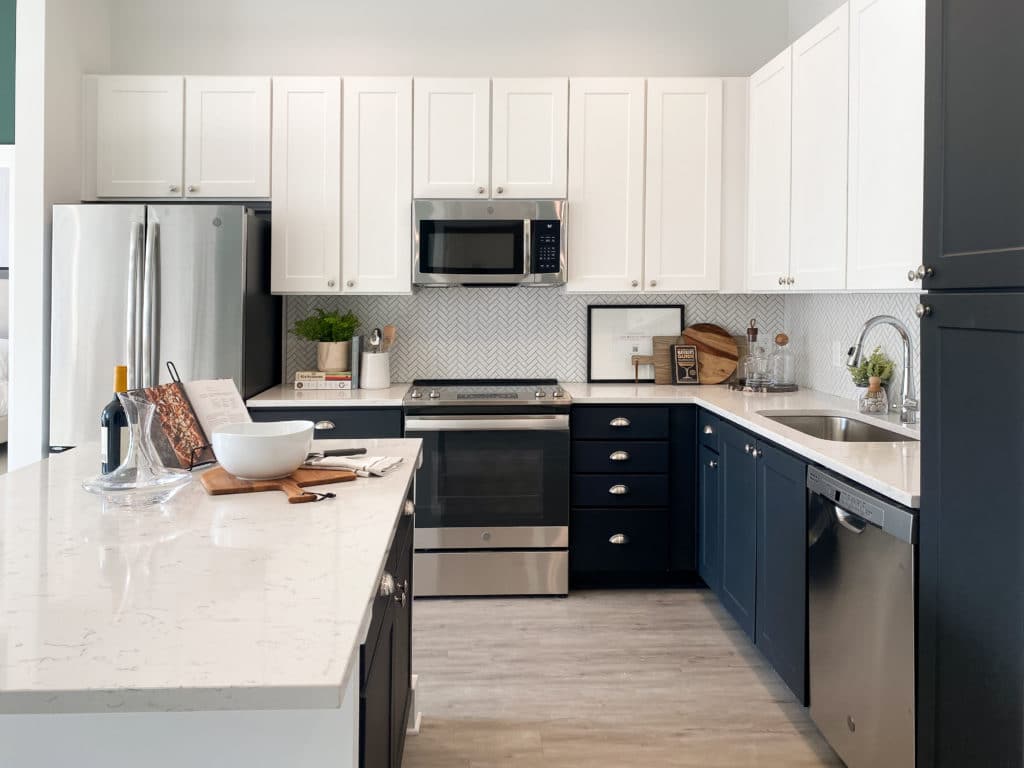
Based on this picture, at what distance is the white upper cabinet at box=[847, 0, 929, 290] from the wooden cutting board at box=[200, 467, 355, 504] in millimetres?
1711

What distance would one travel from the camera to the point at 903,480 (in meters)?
1.99

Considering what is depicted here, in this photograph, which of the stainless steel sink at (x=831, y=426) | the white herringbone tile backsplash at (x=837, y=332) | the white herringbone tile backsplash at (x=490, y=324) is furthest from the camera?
the white herringbone tile backsplash at (x=490, y=324)

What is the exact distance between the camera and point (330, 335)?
13.5ft

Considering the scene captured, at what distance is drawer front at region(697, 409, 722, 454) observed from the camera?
11.5 feet

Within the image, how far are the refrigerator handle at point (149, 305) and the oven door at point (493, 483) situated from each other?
1125 mm

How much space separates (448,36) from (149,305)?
1975 mm

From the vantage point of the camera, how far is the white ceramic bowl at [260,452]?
1.82 m

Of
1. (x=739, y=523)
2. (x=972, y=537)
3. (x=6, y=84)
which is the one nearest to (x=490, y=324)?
(x=739, y=523)

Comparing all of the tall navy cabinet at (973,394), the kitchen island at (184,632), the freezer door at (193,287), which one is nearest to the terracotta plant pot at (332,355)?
the freezer door at (193,287)

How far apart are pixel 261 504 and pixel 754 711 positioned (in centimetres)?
180

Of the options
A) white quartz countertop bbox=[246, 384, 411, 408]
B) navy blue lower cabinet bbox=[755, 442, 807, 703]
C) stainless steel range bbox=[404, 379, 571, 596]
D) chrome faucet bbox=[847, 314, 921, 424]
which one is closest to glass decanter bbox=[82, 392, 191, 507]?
navy blue lower cabinet bbox=[755, 442, 807, 703]

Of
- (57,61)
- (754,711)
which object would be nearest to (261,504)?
(754,711)

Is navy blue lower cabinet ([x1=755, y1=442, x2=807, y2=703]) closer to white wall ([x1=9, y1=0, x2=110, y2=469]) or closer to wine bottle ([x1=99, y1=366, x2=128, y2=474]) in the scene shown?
wine bottle ([x1=99, y1=366, x2=128, y2=474])

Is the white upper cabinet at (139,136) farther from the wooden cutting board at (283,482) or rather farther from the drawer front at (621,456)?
the wooden cutting board at (283,482)
